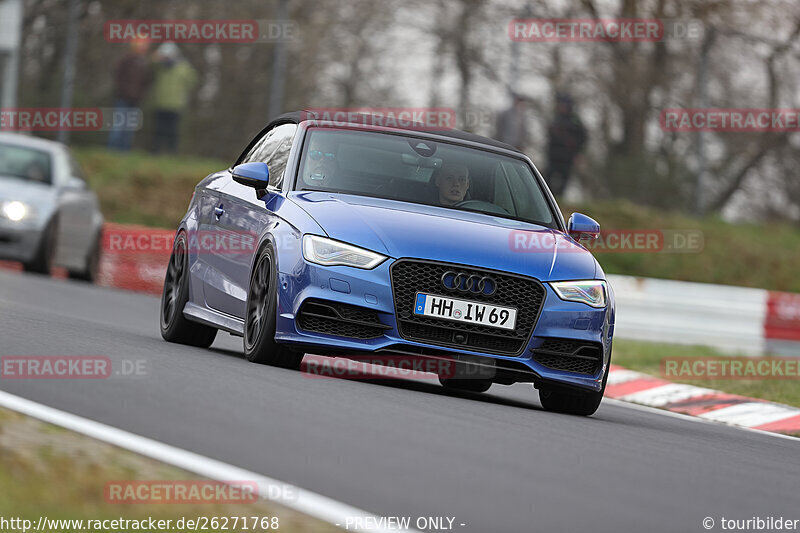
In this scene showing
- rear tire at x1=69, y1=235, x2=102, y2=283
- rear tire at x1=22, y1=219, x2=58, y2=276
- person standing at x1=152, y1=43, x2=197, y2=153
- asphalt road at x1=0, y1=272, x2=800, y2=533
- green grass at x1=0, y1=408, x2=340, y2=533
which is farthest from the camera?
person standing at x1=152, y1=43, x2=197, y2=153

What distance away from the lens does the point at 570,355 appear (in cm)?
902

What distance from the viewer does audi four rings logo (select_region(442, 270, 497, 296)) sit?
28.5ft

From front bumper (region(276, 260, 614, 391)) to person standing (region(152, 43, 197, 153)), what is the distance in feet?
52.2

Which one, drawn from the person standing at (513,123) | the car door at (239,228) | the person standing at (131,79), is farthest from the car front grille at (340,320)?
the person standing at (131,79)

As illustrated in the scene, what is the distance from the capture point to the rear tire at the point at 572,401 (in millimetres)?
9312

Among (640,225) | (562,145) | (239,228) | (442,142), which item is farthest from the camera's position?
(640,225)

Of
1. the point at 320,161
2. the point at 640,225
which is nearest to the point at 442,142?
the point at 320,161

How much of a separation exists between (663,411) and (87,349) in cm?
422

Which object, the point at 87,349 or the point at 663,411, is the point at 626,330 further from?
the point at 87,349

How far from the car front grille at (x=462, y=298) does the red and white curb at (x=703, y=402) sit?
2376mm

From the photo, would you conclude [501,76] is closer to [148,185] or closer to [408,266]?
[148,185]

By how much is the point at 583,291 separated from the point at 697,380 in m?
4.65

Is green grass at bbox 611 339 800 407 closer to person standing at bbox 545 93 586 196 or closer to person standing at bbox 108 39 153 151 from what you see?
person standing at bbox 545 93 586 196

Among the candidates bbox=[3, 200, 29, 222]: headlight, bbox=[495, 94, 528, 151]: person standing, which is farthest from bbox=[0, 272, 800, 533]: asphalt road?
bbox=[495, 94, 528, 151]: person standing
